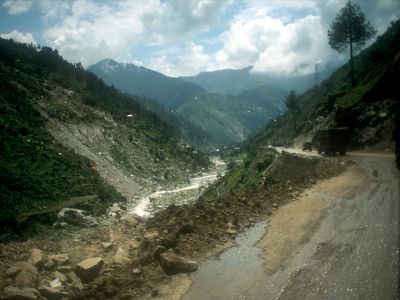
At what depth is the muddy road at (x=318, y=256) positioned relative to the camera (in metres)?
10.4

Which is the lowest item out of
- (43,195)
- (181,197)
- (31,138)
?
(181,197)

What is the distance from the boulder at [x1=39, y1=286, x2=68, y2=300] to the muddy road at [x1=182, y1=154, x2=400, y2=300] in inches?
163

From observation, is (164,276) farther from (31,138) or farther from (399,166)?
(31,138)

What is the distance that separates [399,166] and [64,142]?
77639mm

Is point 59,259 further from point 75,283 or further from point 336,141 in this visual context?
point 336,141

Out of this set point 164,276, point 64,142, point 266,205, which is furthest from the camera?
point 64,142

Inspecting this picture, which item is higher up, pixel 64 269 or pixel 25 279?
pixel 25 279

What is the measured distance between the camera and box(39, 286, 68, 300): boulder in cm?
1119

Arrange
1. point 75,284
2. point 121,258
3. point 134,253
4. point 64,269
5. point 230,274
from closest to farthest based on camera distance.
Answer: point 75,284, point 230,274, point 64,269, point 121,258, point 134,253

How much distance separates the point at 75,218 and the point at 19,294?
34.2m

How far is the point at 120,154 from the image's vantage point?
338ft

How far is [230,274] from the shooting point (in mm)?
12289

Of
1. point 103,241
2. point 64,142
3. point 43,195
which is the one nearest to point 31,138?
point 64,142

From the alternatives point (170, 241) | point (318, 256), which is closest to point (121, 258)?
point (170, 241)
